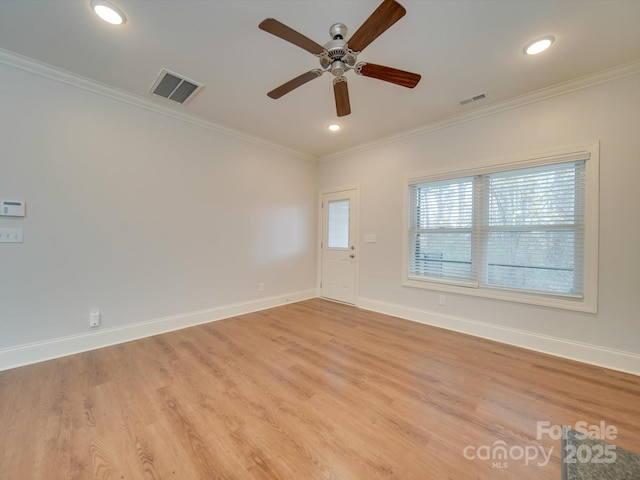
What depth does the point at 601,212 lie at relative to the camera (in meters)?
2.47

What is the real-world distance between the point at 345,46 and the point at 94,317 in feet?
11.6

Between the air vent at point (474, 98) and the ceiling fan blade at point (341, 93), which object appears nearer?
the ceiling fan blade at point (341, 93)

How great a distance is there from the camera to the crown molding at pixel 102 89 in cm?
231

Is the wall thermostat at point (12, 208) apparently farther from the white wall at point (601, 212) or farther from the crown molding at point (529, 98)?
the crown molding at point (529, 98)

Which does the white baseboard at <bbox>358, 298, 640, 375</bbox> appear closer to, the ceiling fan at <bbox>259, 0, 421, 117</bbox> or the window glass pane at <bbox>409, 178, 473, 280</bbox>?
the window glass pane at <bbox>409, 178, 473, 280</bbox>

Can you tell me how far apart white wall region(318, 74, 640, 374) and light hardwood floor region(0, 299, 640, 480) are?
277 millimetres

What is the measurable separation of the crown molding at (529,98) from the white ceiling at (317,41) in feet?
0.24

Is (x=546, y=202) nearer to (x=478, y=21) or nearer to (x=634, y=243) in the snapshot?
(x=634, y=243)

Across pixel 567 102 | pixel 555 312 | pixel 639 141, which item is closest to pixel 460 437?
pixel 555 312

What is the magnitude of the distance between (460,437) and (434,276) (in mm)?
2311

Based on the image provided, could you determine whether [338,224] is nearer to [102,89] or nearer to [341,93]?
[341,93]

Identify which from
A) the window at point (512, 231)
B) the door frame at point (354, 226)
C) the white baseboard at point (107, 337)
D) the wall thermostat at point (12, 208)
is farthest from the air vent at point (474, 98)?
the wall thermostat at point (12, 208)

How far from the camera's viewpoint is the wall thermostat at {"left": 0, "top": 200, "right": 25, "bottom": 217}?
228 centimetres

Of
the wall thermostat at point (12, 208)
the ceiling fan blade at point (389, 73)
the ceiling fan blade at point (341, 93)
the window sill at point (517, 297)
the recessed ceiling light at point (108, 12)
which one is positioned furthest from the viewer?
the window sill at point (517, 297)
